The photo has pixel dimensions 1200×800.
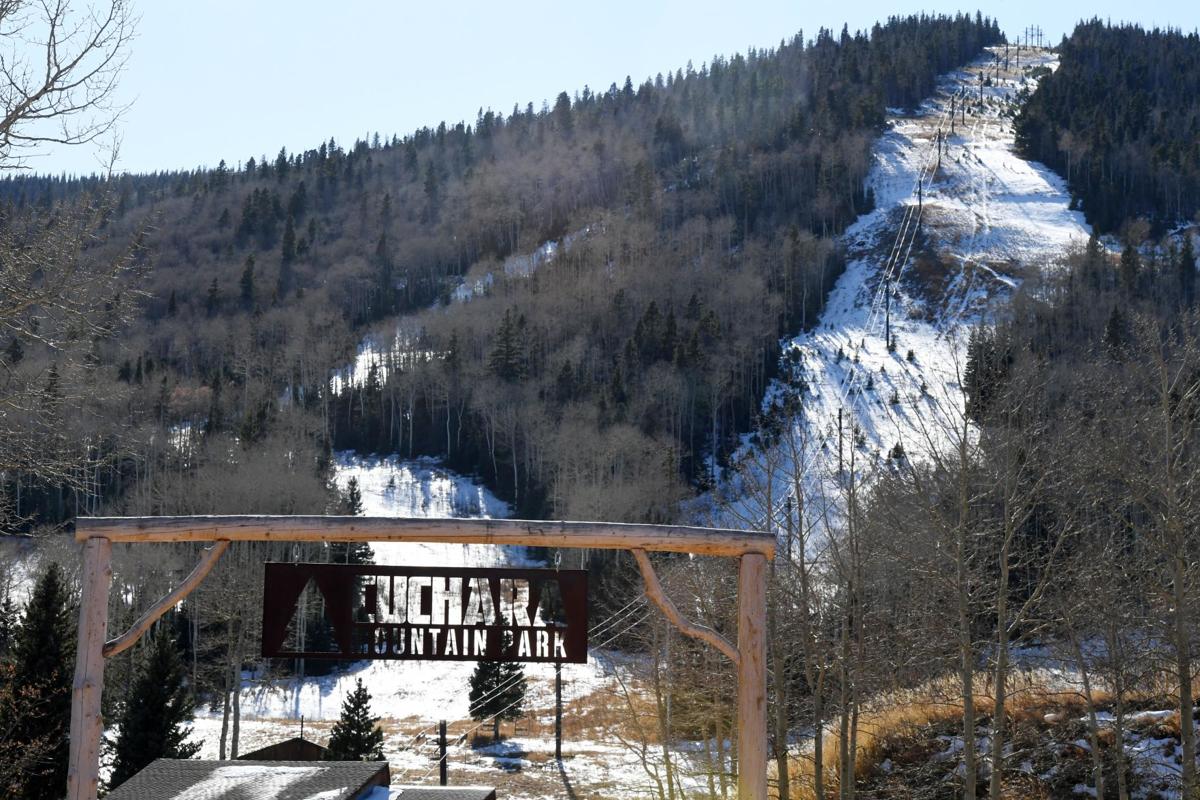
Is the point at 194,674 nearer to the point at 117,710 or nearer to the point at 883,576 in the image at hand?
the point at 117,710

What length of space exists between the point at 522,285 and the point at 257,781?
274ft

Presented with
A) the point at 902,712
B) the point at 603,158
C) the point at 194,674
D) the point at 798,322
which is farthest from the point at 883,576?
the point at 603,158

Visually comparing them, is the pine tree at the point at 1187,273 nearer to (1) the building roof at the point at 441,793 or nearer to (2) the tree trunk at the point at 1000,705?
(2) the tree trunk at the point at 1000,705

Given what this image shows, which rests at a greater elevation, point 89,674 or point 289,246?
point 289,246

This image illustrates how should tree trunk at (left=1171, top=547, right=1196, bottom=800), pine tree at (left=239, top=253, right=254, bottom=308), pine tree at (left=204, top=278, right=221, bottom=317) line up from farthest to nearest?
1. pine tree at (left=239, top=253, right=254, bottom=308)
2. pine tree at (left=204, top=278, right=221, bottom=317)
3. tree trunk at (left=1171, top=547, right=1196, bottom=800)

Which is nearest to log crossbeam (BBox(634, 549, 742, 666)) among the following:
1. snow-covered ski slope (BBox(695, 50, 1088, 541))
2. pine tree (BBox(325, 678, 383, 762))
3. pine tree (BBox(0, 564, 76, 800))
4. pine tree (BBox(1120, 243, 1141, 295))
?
pine tree (BBox(0, 564, 76, 800))

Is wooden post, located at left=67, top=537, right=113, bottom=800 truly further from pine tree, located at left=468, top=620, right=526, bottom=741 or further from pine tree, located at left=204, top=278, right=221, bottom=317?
pine tree, located at left=204, top=278, right=221, bottom=317

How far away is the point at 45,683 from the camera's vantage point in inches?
591

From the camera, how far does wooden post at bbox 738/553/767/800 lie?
23.6 ft

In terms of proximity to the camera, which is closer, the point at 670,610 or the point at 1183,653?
the point at 670,610

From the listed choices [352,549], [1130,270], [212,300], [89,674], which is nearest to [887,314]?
[1130,270]

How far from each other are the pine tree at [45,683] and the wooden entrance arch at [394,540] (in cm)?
875

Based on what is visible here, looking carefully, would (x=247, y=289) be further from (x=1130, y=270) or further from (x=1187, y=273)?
(x=1187, y=273)

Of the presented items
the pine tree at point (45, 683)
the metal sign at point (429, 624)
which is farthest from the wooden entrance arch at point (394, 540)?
the pine tree at point (45, 683)
